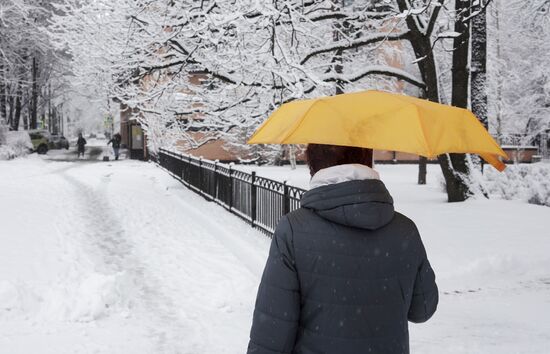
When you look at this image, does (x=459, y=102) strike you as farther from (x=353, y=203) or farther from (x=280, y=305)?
(x=280, y=305)

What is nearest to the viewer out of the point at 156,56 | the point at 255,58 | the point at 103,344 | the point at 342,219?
the point at 342,219

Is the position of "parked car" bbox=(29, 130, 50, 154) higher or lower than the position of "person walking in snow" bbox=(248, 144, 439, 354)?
lower

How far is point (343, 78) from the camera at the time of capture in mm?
11664

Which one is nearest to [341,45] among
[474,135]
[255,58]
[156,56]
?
[255,58]

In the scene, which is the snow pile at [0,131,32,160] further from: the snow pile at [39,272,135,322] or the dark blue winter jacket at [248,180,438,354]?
the dark blue winter jacket at [248,180,438,354]

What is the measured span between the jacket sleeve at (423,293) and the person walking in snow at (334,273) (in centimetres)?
20

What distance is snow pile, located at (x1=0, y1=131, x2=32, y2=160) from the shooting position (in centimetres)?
3097

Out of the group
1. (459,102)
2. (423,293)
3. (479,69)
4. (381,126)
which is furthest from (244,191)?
(423,293)

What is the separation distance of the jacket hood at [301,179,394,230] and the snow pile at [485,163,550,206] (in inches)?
480

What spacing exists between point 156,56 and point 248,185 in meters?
4.31

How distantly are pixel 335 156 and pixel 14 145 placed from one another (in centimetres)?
3590

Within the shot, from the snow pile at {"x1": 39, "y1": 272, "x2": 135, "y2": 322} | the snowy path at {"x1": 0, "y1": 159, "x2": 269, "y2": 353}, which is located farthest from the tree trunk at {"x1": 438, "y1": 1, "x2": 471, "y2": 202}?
the snow pile at {"x1": 39, "y1": 272, "x2": 135, "y2": 322}

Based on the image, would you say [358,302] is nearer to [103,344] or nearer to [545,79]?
[103,344]

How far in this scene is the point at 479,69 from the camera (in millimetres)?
13367
